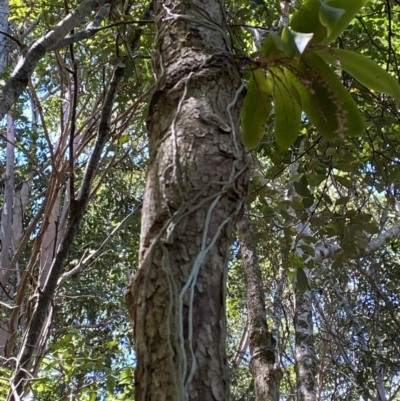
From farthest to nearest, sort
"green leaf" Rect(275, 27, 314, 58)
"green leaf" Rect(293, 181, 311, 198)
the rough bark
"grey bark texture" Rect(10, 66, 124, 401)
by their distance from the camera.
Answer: the rough bark
"green leaf" Rect(293, 181, 311, 198)
"grey bark texture" Rect(10, 66, 124, 401)
"green leaf" Rect(275, 27, 314, 58)

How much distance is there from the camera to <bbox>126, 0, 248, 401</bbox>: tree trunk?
0.64 m

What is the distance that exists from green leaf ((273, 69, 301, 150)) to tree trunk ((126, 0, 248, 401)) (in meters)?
0.14

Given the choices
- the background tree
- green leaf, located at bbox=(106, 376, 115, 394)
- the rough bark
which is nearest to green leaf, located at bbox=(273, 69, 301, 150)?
the background tree

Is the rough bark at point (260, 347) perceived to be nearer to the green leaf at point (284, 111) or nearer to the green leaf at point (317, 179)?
the green leaf at point (317, 179)

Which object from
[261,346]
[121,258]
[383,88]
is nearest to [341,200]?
[261,346]

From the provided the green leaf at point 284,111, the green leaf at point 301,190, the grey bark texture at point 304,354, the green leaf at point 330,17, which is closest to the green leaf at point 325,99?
the green leaf at point 284,111

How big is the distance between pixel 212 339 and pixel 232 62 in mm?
519

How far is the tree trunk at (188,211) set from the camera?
2.11ft

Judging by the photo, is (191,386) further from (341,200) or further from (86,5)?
(341,200)

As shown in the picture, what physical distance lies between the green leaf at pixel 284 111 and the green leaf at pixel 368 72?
11 cm

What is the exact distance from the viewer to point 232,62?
0.97 m

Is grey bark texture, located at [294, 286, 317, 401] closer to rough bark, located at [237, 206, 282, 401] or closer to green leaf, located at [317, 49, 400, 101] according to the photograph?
rough bark, located at [237, 206, 282, 401]

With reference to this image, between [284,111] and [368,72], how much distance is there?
18 cm

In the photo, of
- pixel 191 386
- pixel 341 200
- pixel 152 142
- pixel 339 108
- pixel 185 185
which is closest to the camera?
pixel 191 386
